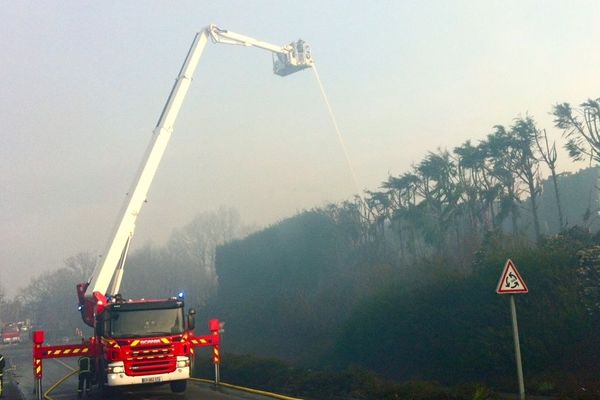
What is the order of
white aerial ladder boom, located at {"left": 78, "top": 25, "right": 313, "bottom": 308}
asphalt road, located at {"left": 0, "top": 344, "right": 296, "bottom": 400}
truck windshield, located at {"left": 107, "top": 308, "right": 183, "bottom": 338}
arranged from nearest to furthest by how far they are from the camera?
asphalt road, located at {"left": 0, "top": 344, "right": 296, "bottom": 400}, truck windshield, located at {"left": 107, "top": 308, "right": 183, "bottom": 338}, white aerial ladder boom, located at {"left": 78, "top": 25, "right": 313, "bottom": 308}

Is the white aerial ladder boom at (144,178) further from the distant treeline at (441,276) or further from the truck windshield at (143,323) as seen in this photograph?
the distant treeline at (441,276)

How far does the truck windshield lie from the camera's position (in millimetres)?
18797

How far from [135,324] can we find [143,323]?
235 mm

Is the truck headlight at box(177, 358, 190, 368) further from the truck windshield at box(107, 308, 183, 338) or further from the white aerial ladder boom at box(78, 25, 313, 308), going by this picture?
the white aerial ladder boom at box(78, 25, 313, 308)

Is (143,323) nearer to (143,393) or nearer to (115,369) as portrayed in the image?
(115,369)

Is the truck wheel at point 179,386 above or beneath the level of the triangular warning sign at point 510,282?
beneath

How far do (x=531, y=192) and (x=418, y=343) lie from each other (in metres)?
12.8

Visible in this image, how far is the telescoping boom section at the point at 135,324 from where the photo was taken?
1839 cm

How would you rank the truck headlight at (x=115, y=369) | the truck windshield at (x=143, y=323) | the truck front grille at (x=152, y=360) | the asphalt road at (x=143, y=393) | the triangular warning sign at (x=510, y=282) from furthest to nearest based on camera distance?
the truck windshield at (x=143, y=323) → the asphalt road at (x=143, y=393) → the truck front grille at (x=152, y=360) → the truck headlight at (x=115, y=369) → the triangular warning sign at (x=510, y=282)

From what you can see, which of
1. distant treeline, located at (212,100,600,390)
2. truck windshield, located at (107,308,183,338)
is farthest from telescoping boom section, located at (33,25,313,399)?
distant treeline, located at (212,100,600,390)

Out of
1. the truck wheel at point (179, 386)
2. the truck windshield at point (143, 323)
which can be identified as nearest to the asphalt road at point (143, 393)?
the truck wheel at point (179, 386)

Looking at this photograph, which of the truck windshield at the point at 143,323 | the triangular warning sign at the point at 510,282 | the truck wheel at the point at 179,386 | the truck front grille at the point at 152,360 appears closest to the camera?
the triangular warning sign at the point at 510,282

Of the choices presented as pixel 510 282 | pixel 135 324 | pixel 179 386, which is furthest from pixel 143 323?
Answer: pixel 510 282

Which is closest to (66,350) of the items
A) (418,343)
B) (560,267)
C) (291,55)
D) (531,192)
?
(418,343)
